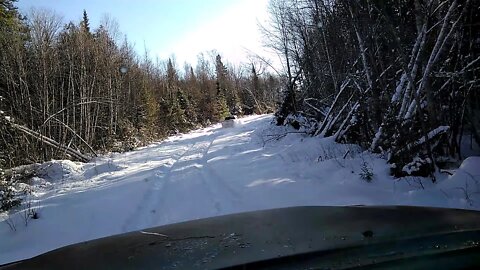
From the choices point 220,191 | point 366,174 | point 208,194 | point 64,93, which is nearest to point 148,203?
point 208,194

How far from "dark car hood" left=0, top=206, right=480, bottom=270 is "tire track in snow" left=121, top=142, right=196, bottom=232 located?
2.66 m

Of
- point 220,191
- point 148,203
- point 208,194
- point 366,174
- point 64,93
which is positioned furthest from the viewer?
point 64,93

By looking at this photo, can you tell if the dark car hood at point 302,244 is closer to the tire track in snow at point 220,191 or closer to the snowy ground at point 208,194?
the snowy ground at point 208,194

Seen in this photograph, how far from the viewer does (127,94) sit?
26.5 metres

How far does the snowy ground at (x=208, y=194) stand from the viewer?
5473mm

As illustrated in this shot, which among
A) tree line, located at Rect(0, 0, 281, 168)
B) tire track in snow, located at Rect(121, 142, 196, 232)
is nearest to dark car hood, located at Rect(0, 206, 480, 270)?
tire track in snow, located at Rect(121, 142, 196, 232)

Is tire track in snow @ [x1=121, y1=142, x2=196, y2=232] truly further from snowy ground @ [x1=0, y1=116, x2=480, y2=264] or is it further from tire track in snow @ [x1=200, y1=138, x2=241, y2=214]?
tire track in snow @ [x1=200, y1=138, x2=241, y2=214]

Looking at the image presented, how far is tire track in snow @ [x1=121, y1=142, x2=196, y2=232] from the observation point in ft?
18.8

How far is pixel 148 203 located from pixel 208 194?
1138 millimetres

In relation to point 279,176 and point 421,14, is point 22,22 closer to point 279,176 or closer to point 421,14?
point 279,176

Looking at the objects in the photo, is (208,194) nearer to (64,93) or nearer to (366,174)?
(366,174)

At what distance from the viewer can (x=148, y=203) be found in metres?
6.97

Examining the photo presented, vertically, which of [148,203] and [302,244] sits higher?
[302,244]

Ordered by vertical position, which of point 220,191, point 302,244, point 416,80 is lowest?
point 220,191
